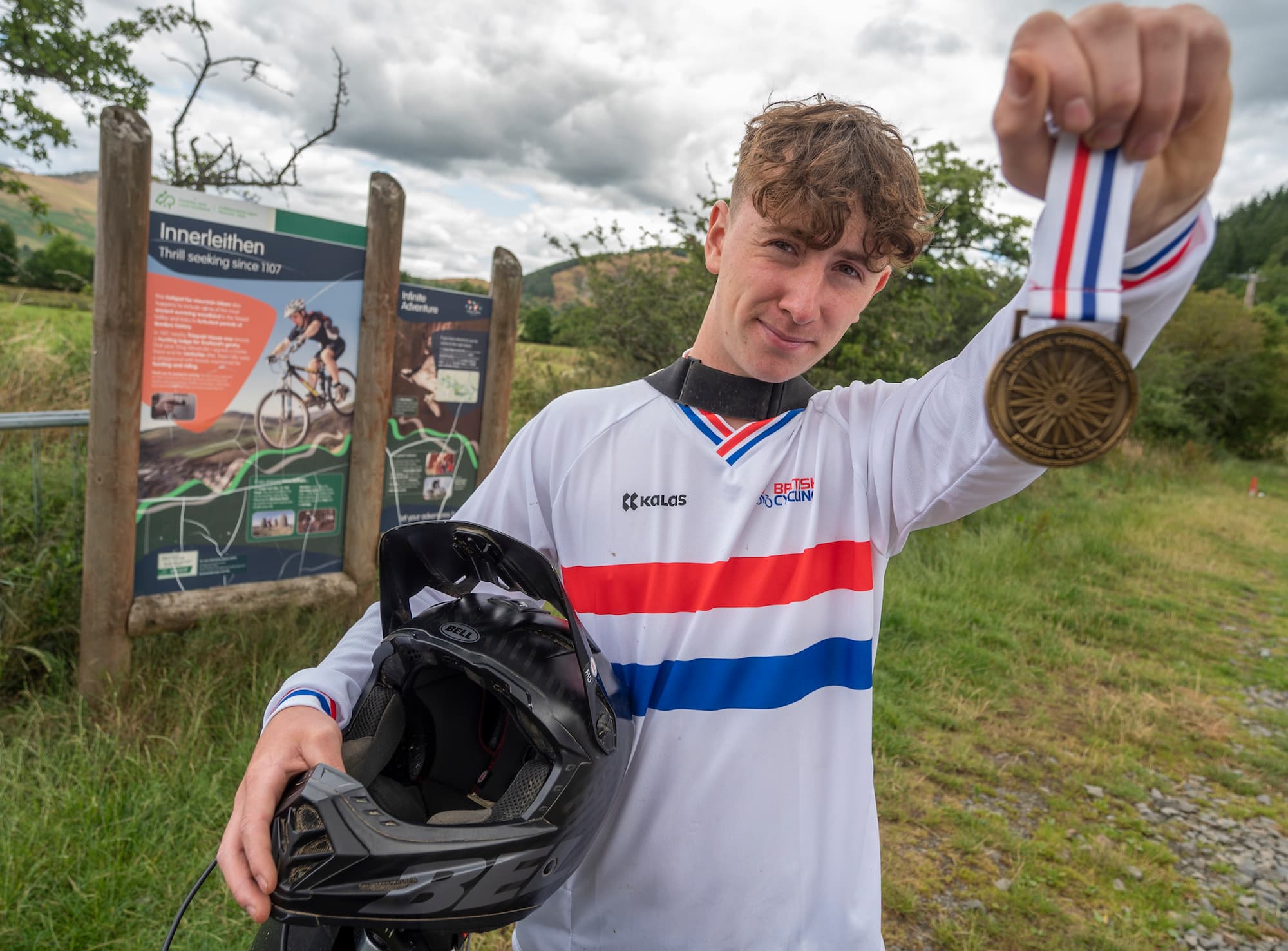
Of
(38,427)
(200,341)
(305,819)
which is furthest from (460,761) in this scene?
(38,427)

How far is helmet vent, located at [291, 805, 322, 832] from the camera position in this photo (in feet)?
3.76

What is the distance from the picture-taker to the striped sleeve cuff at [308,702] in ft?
4.50

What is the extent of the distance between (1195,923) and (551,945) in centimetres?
334

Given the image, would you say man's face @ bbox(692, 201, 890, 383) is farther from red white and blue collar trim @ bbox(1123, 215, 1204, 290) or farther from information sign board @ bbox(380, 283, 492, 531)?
information sign board @ bbox(380, 283, 492, 531)

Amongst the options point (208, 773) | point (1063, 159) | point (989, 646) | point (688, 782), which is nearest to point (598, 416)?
point (688, 782)

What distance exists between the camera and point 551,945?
1.56 meters

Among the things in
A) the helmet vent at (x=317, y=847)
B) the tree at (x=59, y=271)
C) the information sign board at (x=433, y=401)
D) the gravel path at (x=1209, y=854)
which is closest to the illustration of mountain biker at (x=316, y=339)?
the information sign board at (x=433, y=401)

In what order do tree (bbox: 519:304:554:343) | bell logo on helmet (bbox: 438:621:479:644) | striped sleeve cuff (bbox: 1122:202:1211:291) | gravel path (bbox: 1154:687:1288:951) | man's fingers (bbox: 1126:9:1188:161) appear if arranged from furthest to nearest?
tree (bbox: 519:304:554:343) → gravel path (bbox: 1154:687:1288:951) → bell logo on helmet (bbox: 438:621:479:644) → striped sleeve cuff (bbox: 1122:202:1211:291) → man's fingers (bbox: 1126:9:1188:161)

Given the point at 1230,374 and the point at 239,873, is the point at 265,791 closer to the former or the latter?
the point at 239,873

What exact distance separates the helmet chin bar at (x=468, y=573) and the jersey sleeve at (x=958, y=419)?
650 mm

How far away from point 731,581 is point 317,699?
0.77 metres

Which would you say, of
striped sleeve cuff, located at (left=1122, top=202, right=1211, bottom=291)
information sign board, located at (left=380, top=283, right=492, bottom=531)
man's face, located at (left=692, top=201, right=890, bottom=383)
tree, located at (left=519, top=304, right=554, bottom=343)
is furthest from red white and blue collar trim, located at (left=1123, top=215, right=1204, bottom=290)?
tree, located at (left=519, top=304, right=554, bottom=343)

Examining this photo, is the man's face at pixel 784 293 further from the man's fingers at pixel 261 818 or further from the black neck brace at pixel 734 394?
the man's fingers at pixel 261 818

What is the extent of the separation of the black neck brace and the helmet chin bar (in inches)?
19.8
